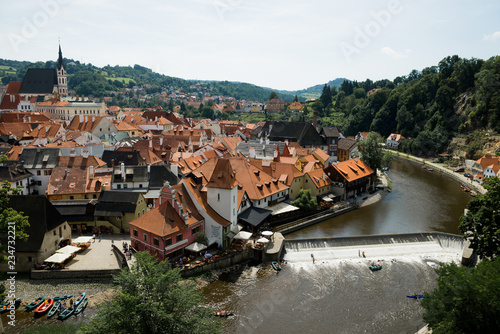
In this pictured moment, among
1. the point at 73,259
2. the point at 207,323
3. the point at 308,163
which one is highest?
the point at 308,163

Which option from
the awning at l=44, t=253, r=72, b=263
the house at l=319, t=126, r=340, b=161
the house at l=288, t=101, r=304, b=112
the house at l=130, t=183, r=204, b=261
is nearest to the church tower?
the house at l=319, t=126, r=340, b=161

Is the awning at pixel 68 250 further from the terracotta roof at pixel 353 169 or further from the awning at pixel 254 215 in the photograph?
the terracotta roof at pixel 353 169

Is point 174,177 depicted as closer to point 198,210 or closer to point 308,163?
point 198,210

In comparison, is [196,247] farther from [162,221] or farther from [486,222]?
[486,222]

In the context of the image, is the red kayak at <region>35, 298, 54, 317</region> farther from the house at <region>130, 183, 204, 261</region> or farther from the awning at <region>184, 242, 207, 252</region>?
the awning at <region>184, 242, 207, 252</region>

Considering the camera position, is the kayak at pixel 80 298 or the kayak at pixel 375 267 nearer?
the kayak at pixel 80 298

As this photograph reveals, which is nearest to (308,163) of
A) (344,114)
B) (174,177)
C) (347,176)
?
(347,176)

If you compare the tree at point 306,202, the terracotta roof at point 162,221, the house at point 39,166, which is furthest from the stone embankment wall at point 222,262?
the house at point 39,166
